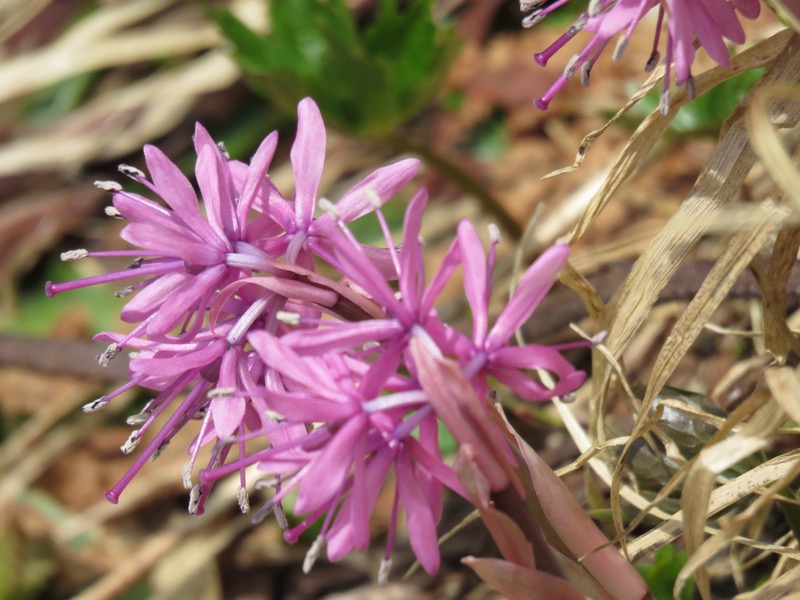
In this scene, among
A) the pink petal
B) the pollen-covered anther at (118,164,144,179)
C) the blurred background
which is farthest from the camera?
the blurred background

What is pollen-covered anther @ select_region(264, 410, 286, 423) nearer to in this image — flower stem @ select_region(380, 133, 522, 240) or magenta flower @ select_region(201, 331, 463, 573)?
magenta flower @ select_region(201, 331, 463, 573)

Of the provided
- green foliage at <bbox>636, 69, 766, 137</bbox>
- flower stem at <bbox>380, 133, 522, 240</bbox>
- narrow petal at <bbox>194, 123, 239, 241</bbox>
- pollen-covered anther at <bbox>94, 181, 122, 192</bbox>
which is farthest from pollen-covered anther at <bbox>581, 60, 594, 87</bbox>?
flower stem at <bbox>380, 133, 522, 240</bbox>

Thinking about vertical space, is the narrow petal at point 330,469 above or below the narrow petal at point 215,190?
below

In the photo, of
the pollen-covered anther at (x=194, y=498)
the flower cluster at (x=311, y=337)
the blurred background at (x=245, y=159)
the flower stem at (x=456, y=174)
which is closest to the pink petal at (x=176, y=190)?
the flower cluster at (x=311, y=337)

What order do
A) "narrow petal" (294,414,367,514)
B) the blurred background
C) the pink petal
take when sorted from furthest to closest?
the blurred background
the pink petal
"narrow petal" (294,414,367,514)

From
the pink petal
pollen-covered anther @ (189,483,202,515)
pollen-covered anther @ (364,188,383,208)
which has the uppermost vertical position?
the pink petal

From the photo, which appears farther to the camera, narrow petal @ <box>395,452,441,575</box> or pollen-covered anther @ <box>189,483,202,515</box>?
pollen-covered anther @ <box>189,483,202,515</box>

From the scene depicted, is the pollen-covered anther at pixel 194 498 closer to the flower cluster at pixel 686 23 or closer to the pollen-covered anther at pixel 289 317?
the pollen-covered anther at pixel 289 317
